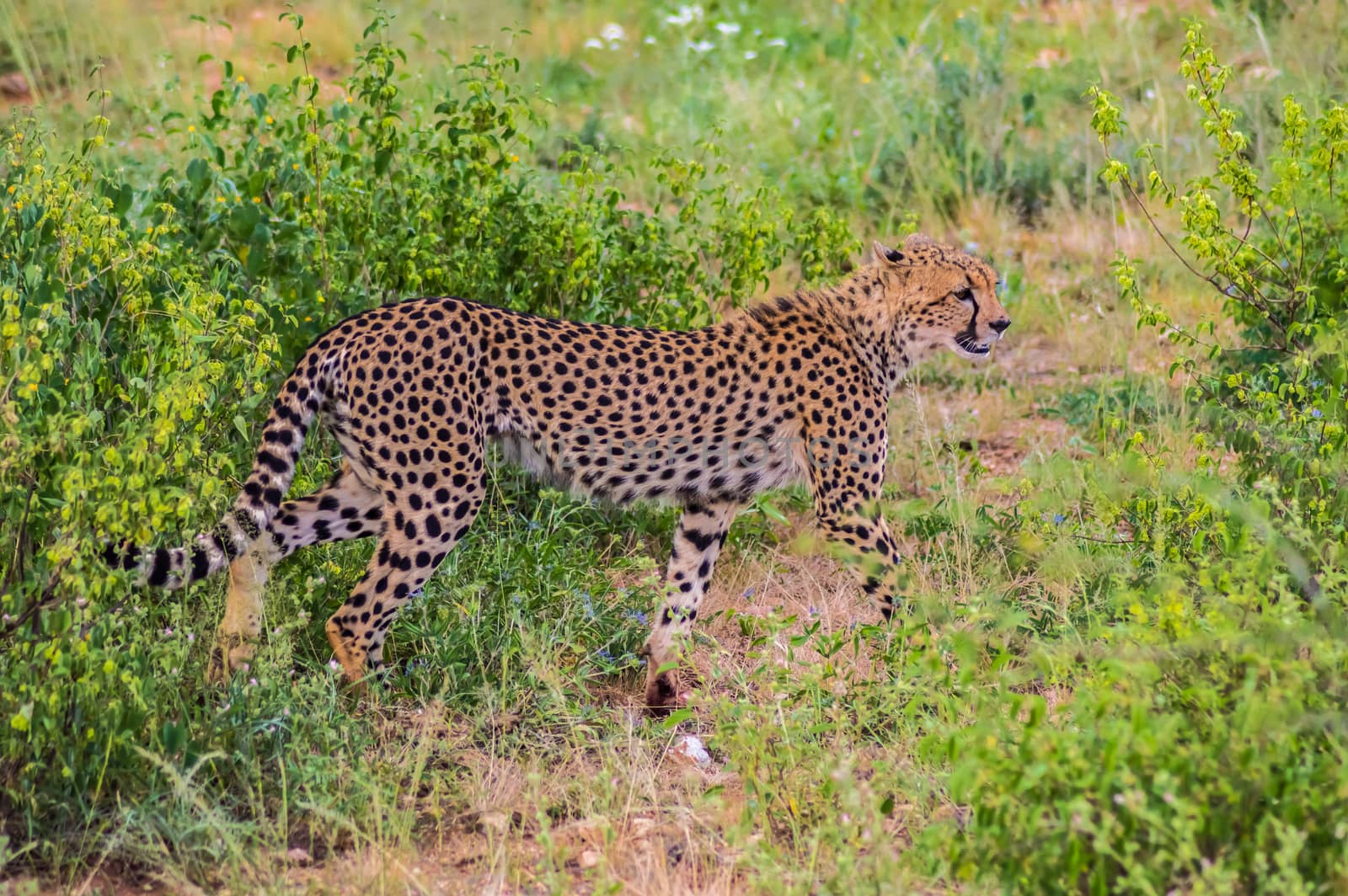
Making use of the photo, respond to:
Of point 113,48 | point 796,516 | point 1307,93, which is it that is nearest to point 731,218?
point 796,516

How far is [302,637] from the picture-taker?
4.79 meters

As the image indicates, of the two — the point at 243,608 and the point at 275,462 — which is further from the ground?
the point at 275,462

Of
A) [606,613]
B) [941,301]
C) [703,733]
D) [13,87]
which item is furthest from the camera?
[13,87]

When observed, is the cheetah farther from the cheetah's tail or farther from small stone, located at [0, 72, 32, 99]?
small stone, located at [0, 72, 32, 99]

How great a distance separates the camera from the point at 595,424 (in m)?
4.82

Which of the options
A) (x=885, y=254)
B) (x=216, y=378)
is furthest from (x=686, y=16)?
(x=216, y=378)

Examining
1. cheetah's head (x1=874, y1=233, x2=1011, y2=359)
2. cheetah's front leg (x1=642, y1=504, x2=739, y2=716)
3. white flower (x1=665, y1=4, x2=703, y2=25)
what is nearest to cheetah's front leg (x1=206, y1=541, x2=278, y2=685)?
cheetah's front leg (x1=642, y1=504, x2=739, y2=716)

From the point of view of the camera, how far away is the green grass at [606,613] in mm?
3422

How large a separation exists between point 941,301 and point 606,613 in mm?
1515

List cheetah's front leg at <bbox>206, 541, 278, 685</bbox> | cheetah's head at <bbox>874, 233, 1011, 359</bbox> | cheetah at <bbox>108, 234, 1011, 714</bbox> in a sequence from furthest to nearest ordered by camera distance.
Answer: cheetah's head at <bbox>874, 233, 1011, 359</bbox>, cheetah at <bbox>108, 234, 1011, 714</bbox>, cheetah's front leg at <bbox>206, 541, 278, 685</bbox>

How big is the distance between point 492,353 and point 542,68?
5659 mm

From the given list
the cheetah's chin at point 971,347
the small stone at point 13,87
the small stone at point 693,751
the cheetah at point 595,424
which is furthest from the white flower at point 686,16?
the small stone at point 693,751

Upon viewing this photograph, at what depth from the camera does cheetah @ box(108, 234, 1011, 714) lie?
15.0 feet

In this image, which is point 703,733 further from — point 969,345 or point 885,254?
point 885,254
